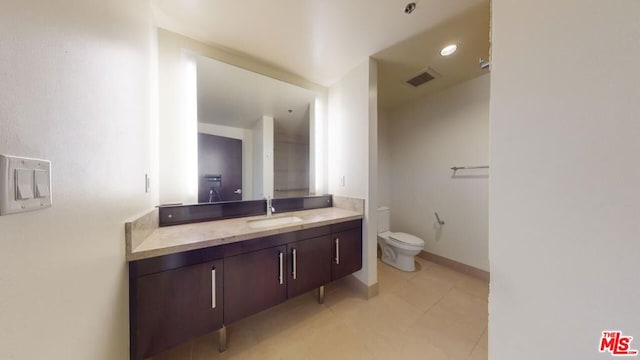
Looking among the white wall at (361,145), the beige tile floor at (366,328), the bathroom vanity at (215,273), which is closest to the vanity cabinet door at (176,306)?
the bathroom vanity at (215,273)

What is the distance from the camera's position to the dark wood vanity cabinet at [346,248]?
5.45 feet

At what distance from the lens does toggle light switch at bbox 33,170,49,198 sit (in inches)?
15.8

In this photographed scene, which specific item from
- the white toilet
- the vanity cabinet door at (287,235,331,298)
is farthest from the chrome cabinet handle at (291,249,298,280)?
the white toilet

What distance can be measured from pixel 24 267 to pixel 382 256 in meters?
2.82

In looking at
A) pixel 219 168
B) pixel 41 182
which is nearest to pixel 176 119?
pixel 219 168

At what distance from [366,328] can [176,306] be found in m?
1.30

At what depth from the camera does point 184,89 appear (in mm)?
1486

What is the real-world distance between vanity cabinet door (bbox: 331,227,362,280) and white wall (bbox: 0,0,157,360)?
133 centimetres

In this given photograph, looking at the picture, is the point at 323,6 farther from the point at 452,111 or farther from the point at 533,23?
the point at 452,111

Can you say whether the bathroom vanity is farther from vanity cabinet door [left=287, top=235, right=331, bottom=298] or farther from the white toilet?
the white toilet

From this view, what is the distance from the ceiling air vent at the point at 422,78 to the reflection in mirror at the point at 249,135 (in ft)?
3.93

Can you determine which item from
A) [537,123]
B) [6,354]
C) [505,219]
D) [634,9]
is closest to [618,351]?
[505,219]

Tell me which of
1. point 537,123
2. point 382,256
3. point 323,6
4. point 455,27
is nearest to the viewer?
point 537,123

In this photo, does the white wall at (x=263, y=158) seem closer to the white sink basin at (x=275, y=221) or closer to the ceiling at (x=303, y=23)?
the white sink basin at (x=275, y=221)
